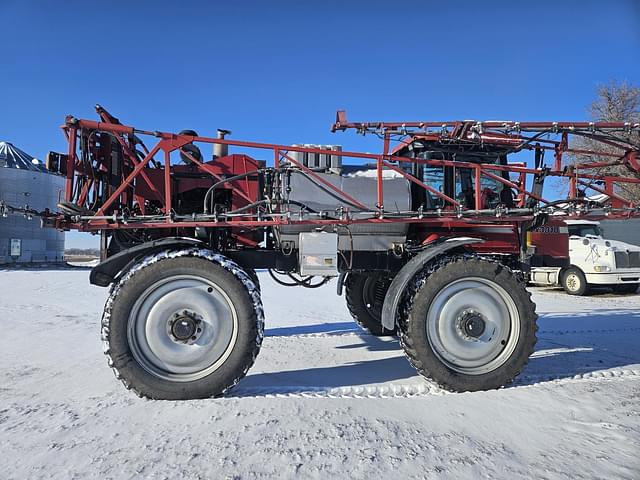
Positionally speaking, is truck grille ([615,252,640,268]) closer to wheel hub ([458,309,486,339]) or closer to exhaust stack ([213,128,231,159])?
wheel hub ([458,309,486,339])

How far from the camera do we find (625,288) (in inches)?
515

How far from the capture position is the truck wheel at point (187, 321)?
10.8 ft

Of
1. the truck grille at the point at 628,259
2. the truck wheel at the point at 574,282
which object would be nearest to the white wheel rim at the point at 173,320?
the truck wheel at the point at 574,282

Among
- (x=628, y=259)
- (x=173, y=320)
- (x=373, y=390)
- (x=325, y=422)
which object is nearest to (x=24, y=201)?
(x=173, y=320)

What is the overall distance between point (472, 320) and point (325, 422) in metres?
1.68

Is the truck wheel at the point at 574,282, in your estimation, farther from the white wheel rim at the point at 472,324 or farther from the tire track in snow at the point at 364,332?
the white wheel rim at the point at 472,324

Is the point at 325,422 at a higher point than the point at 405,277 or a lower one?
lower

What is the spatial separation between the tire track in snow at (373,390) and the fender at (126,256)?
1.38m

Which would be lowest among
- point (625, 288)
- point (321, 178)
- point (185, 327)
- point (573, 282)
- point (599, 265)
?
point (625, 288)

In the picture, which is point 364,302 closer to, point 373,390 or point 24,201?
point 373,390

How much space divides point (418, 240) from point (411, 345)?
1177mm

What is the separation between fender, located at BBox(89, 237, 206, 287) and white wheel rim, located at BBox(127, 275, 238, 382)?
1.11 feet

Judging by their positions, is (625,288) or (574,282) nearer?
(574,282)

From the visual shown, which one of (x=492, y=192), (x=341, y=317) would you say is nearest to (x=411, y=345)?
(x=492, y=192)
